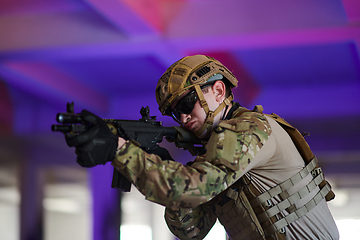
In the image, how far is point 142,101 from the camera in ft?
14.7

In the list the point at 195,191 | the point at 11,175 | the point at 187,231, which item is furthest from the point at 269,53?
the point at 11,175

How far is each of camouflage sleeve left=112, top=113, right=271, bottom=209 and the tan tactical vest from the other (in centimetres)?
26

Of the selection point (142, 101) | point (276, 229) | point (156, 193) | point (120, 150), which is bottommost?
point (276, 229)

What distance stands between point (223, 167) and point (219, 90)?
0.49 m

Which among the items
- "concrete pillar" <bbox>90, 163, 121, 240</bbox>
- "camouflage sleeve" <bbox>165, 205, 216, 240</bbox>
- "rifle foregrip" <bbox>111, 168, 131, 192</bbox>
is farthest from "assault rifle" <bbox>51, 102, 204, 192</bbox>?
"concrete pillar" <bbox>90, 163, 121, 240</bbox>

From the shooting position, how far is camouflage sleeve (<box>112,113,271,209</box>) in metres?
1.05

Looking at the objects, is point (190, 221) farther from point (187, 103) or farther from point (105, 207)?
point (105, 207)

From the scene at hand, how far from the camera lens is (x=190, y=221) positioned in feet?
5.30

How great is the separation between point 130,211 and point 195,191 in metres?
3.69

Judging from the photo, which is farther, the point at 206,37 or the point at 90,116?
the point at 206,37

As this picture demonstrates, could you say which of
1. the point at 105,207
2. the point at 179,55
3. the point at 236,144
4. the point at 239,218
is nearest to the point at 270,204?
the point at 239,218

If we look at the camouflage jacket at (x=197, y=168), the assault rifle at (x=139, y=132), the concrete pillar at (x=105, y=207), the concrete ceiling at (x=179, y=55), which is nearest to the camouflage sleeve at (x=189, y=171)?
the camouflage jacket at (x=197, y=168)

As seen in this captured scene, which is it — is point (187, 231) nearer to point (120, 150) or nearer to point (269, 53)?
point (120, 150)

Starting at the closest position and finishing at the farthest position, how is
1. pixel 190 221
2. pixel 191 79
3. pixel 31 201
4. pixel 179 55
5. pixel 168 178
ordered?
1. pixel 168 178
2. pixel 191 79
3. pixel 190 221
4. pixel 179 55
5. pixel 31 201
